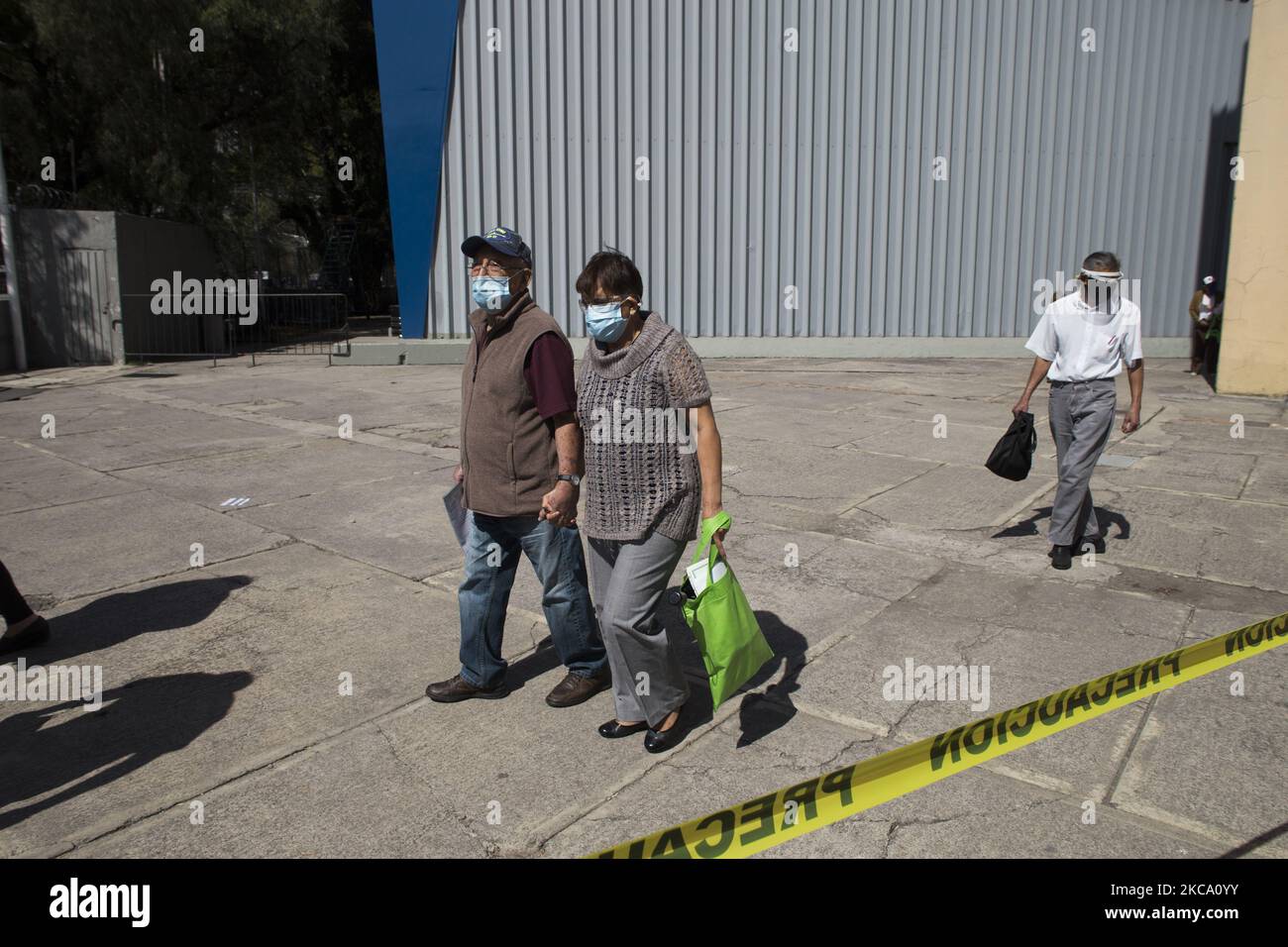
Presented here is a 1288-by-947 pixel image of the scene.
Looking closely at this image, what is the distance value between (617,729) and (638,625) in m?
0.52

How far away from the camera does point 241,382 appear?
14766 millimetres

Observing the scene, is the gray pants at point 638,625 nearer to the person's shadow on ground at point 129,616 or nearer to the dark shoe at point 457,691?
the dark shoe at point 457,691

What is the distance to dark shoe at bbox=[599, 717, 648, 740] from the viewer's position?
3.92m

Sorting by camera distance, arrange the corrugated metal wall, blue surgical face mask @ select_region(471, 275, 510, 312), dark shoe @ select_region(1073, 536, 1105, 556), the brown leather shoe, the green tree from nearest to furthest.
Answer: blue surgical face mask @ select_region(471, 275, 510, 312), the brown leather shoe, dark shoe @ select_region(1073, 536, 1105, 556), the corrugated metal wall, the green tree

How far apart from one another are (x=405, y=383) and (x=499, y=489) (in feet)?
36.6

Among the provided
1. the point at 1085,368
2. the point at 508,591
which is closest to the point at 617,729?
the point at 508,591

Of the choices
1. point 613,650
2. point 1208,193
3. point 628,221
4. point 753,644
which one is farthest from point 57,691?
point 1208,193

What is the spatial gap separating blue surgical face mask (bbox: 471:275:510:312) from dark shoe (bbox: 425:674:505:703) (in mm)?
1572

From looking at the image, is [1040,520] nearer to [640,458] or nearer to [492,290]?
[640,458]

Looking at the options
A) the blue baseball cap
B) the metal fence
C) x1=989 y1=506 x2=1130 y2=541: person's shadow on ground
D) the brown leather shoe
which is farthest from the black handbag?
the metal fence

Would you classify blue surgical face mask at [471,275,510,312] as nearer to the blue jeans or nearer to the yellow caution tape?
the blue jeans

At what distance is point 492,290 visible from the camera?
3.89 m

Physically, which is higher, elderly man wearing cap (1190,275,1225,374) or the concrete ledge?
elderly man wearing cap (1190,275,1225,374)

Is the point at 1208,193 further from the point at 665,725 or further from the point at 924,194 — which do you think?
the point at 665,725
